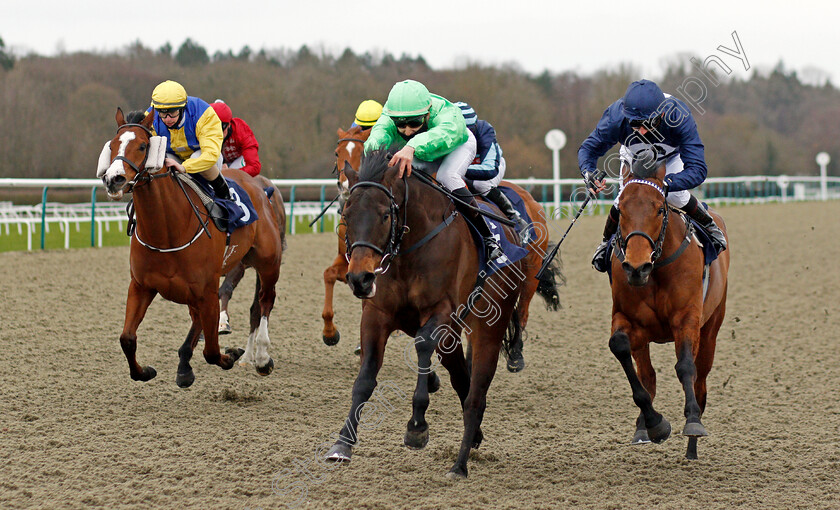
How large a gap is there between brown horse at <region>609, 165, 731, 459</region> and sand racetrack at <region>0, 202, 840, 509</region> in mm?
353

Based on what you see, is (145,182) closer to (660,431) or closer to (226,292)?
(226,292)

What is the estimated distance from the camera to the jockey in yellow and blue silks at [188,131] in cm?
569

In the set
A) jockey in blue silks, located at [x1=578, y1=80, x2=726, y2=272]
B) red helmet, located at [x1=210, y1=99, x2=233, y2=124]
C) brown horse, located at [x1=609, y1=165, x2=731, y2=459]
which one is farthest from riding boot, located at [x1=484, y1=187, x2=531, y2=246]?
red helmet, located at [x1=210, y1=99, x2=233, y2=124]

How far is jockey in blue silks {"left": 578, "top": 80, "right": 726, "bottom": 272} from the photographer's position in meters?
4.73

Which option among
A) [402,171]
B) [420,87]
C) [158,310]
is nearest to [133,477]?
[402,171]

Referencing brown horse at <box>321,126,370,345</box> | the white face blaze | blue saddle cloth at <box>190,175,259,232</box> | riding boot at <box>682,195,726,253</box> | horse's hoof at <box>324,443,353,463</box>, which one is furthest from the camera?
brown horse at <box>321,126,370,345</box>

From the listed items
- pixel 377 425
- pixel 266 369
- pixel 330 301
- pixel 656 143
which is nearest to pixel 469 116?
pixel 656 143

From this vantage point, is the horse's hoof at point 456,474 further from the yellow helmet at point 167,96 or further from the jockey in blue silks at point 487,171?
the yellow helmet at point 167,96

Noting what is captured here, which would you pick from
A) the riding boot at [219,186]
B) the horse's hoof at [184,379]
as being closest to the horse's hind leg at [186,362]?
the horse's hoof at [184,379]

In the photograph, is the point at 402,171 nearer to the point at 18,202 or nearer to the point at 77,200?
the point at 77,200

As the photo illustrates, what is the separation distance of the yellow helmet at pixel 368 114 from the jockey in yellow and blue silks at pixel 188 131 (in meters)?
1.70

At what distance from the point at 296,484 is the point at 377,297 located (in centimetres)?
95

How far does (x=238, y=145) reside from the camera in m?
7.73

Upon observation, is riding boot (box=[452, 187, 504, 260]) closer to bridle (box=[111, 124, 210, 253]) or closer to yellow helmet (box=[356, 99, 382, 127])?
bridle (box=[111, 124, 210, 253])
